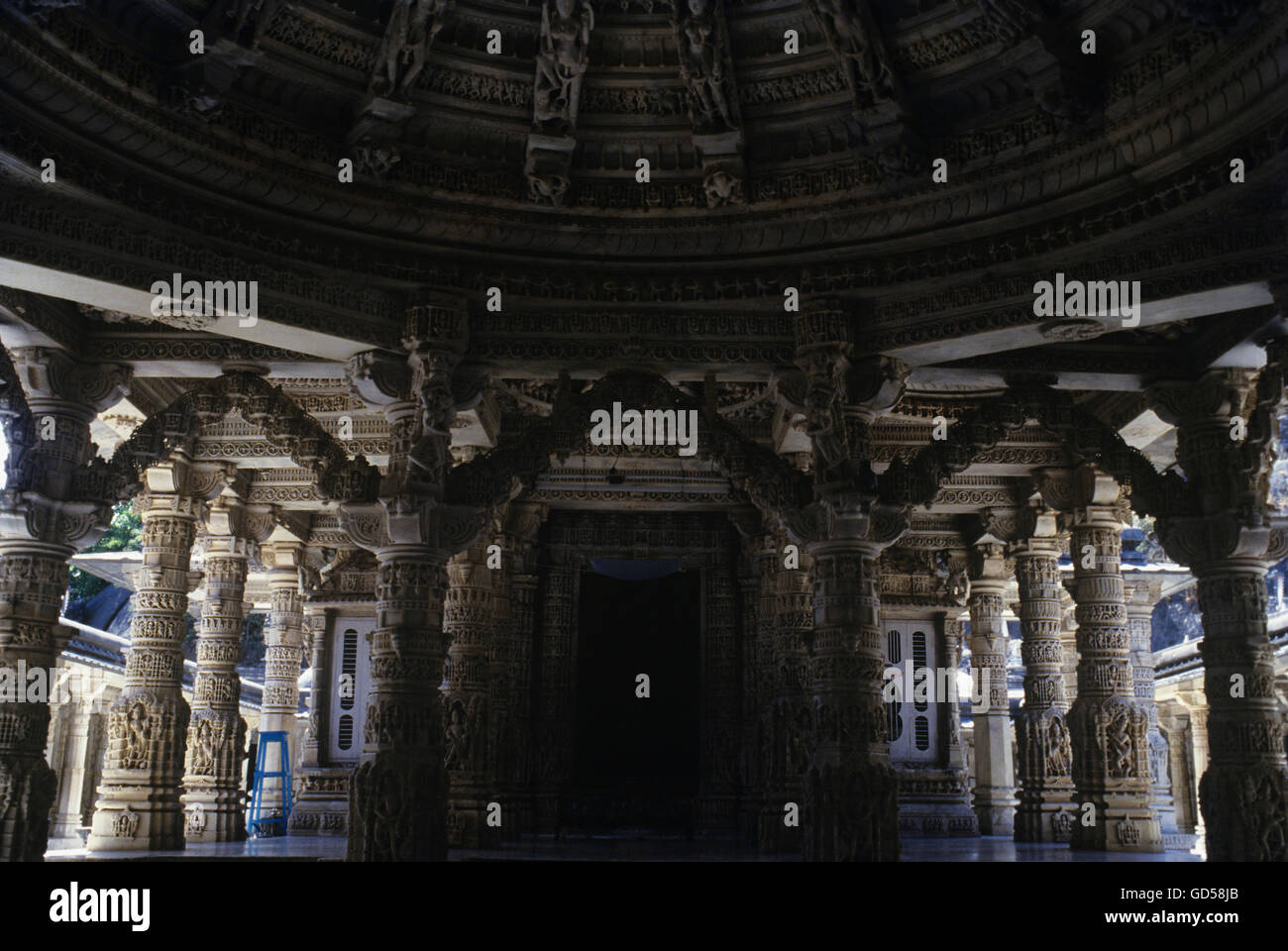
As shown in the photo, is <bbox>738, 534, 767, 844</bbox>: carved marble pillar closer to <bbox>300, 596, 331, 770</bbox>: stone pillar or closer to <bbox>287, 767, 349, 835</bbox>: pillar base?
<bbox>287, 767, 349, 835</bbox>: pillar base

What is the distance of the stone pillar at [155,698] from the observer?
13.1 m

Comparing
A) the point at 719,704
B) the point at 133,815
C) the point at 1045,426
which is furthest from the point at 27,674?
the point at 719,704

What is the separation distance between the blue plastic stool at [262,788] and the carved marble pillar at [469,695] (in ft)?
18.3

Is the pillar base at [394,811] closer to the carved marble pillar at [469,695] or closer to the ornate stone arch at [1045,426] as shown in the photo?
the carved marble pillar at [469,695]

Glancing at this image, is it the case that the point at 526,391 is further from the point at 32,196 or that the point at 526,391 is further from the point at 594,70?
the point at 32,196

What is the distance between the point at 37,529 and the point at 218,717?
631 cm

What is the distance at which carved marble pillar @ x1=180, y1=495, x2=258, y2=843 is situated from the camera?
1545 centimetres

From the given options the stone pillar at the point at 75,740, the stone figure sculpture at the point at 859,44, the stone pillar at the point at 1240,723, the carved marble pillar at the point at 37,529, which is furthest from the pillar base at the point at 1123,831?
the stone pillar at the point at 75,740

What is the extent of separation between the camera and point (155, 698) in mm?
13383

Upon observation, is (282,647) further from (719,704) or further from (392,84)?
(392,84)

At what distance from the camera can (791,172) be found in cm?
1034

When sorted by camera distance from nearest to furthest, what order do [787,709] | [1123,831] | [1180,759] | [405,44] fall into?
1. [405,44]
2. [1123,831]
3. [787,709]
4. [1180,759]
